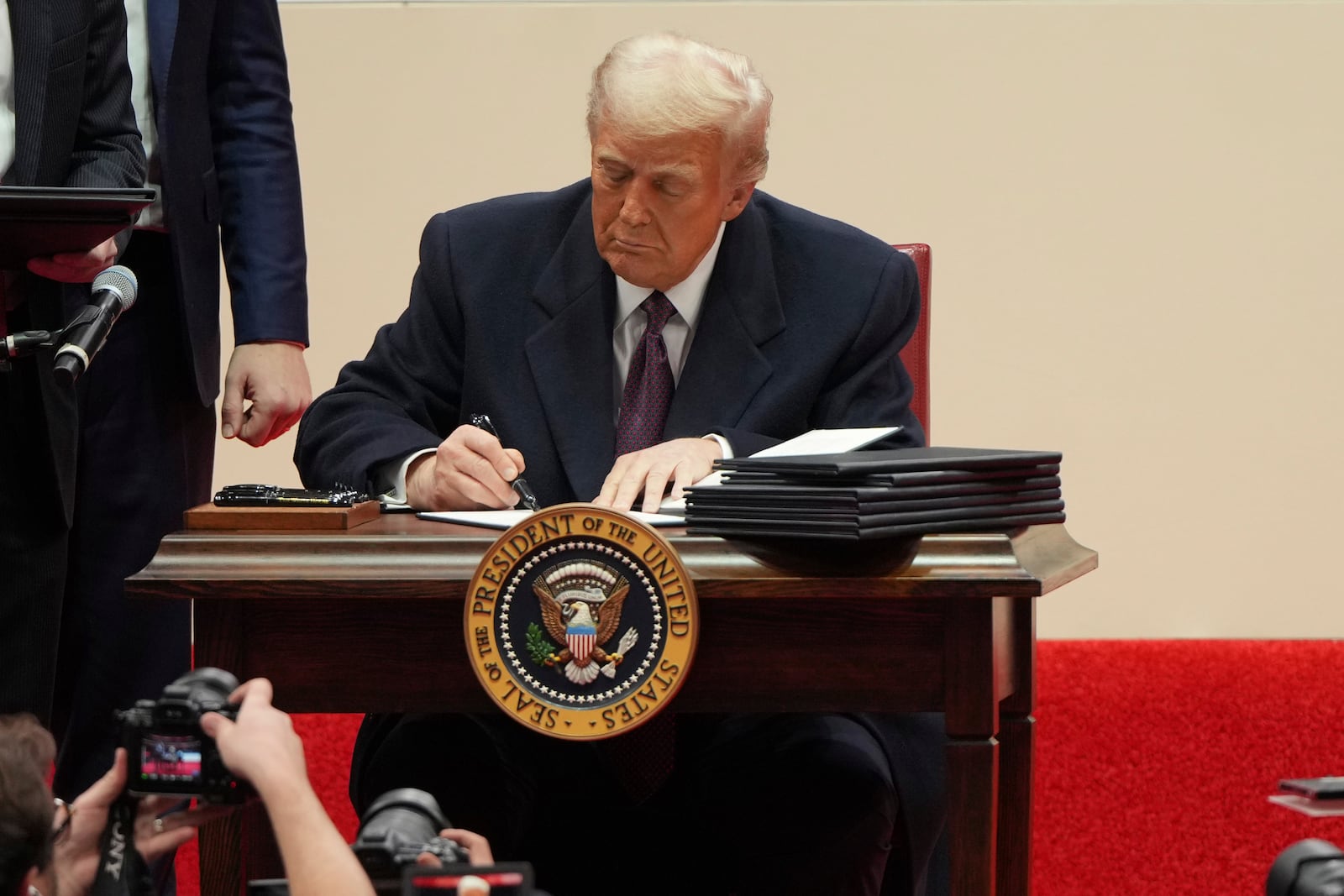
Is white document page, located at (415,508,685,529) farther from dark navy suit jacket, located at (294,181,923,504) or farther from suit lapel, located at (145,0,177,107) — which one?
suit lapel, located at (145,0,177,107)

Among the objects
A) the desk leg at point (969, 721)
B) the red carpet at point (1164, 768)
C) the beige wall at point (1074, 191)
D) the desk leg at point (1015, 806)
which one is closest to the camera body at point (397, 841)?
the desk leg at point (969, 721)

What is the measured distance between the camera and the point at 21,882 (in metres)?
0.98

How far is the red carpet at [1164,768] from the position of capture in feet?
8.46

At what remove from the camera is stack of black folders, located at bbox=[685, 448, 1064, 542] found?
1.29 metres

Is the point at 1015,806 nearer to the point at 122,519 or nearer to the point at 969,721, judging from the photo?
the point at 969,721

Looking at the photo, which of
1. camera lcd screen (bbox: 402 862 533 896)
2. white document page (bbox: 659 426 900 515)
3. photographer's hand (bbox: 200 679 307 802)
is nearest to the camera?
camera lcd screen (bbox: 402 862 533 896)

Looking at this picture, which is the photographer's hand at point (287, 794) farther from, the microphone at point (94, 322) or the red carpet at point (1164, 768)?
the red carpet at point (1164, 768)

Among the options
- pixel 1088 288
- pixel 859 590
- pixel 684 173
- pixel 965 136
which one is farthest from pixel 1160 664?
pixel 859 590

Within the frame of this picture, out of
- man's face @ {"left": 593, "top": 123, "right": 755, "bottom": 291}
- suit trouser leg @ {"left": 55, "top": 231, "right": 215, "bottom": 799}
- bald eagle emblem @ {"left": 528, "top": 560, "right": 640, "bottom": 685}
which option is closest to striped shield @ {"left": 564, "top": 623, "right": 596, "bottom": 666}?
bald eagle emblem @ {"left": 528, "top": 560, "right": 640, "bottom": 685}

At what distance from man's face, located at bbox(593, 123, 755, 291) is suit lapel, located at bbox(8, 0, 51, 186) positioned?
604 mm

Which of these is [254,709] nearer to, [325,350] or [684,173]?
[684,173]

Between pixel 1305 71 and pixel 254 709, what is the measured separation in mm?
2718

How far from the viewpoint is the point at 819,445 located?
157 cm

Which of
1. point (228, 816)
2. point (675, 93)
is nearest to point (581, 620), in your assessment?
point (228, 816)
